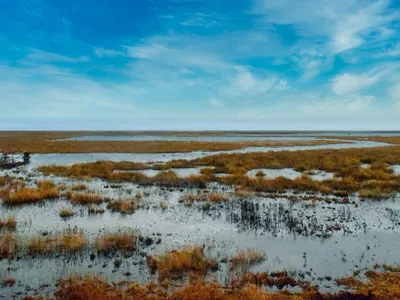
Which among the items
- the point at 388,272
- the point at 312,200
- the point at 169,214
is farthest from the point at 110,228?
the point at 312,200

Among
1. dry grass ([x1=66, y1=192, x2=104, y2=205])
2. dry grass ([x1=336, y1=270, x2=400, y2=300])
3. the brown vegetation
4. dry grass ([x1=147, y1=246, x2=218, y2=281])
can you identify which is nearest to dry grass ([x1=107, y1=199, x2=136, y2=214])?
dry grass ([x1=66, y1=192, x2=104, y2=205])

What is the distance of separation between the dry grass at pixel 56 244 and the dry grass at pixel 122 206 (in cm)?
430

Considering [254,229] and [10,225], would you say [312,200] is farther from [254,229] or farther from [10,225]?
[10,225]

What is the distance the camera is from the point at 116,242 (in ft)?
34.6

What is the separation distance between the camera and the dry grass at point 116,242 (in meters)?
10.1

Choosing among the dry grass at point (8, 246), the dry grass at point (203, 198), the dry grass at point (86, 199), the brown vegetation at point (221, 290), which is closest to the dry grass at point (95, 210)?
the dry grass at point (86, 199)

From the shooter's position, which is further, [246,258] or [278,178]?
[278,178]

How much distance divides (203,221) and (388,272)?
294 inches

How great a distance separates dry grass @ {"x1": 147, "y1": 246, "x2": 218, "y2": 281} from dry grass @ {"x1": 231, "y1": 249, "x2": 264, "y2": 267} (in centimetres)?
68

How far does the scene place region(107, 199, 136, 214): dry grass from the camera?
15399mm

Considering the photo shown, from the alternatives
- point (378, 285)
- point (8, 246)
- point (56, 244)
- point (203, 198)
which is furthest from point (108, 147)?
point (378, 285)

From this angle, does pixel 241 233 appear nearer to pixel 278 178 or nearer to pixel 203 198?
pixel 203 198

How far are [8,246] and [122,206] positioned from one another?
635 cm

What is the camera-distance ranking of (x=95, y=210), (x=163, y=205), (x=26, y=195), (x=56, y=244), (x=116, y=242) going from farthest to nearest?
(x=26, y=195) < (x=163, y=205) < (x=95, y=210) < (x=116, y=242) < (x=56, y=244)
